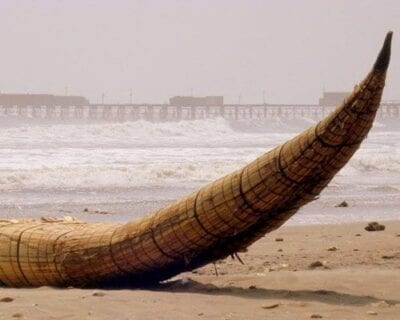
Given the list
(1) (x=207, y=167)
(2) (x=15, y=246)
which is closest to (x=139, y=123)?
(1) (x=207, y=167)

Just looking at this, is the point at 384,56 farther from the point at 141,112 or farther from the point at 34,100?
the point at 34,100

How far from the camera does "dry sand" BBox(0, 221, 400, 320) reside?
4598mm

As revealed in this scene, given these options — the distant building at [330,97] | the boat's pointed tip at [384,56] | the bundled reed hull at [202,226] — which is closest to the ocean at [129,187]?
the bundled reed hull at [202,226]

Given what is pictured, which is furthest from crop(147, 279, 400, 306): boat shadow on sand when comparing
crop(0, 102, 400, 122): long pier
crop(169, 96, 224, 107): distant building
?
crop(169, 96, 224, 107): distant building

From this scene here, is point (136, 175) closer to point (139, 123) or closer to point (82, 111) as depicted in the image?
point (139, 123)

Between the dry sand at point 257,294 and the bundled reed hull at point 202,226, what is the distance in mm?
164

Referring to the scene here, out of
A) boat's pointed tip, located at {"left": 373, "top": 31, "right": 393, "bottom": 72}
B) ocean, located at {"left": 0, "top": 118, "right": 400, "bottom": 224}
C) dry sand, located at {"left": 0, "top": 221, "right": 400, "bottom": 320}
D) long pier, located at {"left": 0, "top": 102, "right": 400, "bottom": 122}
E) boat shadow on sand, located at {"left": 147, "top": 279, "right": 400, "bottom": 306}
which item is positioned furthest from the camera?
long pier, located at {"left": 0, "top": 102, "right": 400, "bottom": 122}

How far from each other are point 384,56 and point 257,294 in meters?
1.82

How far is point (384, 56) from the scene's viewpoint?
4195 millimetres

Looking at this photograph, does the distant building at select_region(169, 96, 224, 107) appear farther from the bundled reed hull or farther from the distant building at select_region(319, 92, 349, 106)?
the bundled reed hull

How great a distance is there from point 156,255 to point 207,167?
16.6 m

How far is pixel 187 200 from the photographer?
534 cm

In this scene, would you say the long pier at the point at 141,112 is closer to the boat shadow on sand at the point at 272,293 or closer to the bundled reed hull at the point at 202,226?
the bundled reed hull at the point at 202,226

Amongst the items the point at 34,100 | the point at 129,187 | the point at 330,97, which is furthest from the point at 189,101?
the point at 129,187
